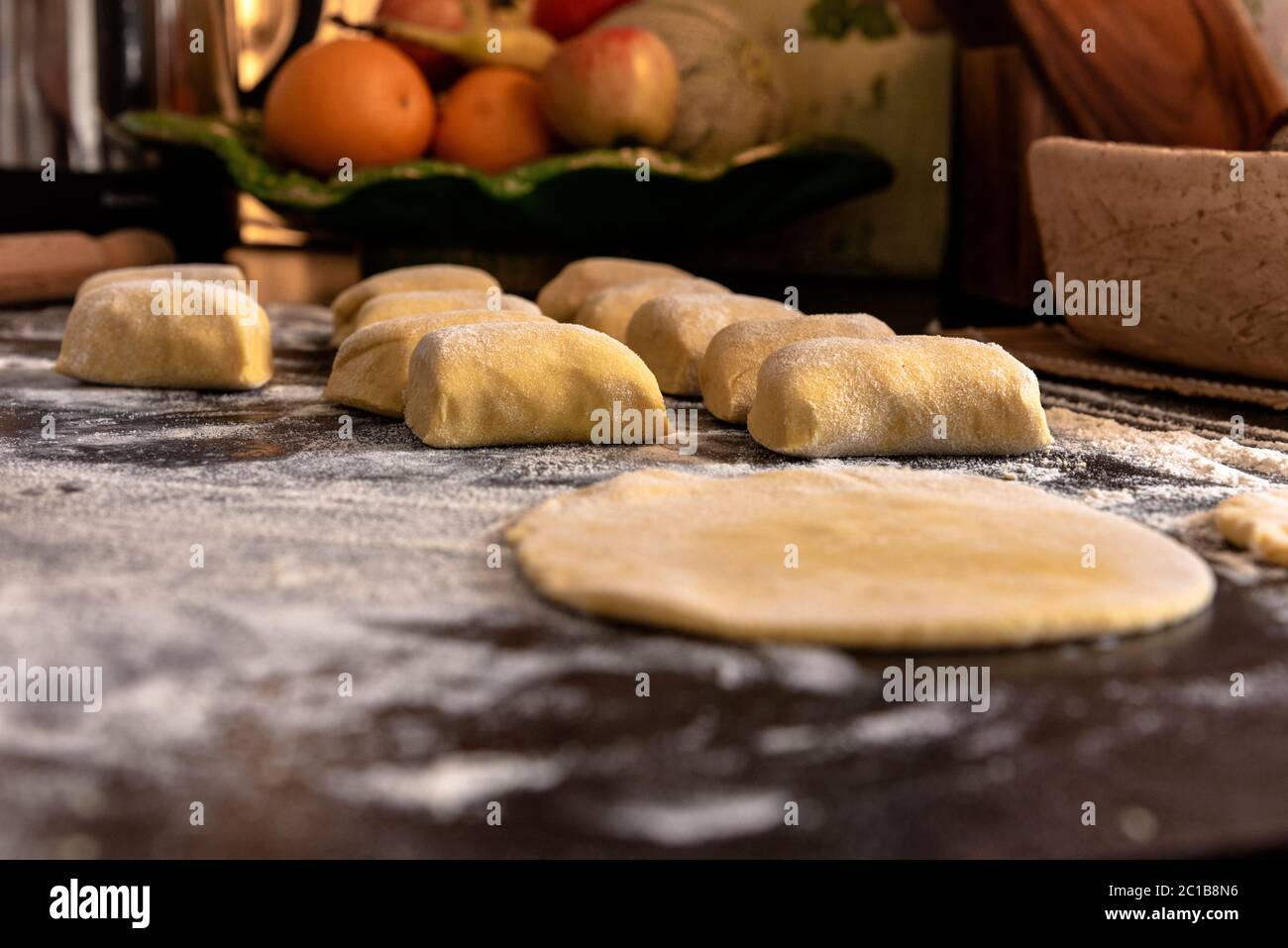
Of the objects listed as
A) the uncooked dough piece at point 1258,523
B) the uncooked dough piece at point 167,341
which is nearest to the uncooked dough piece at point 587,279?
the uncooked dough piece at point 167,341

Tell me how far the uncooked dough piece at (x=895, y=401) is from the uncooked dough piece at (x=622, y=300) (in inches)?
19.6

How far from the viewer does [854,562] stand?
880mm

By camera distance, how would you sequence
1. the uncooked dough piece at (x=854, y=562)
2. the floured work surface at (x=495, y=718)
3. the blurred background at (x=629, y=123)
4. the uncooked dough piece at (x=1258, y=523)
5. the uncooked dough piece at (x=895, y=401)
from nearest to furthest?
the floured work surface at (x=495, y=718)
the uncooked dough piece at (x=854, y=562)
the uncooked dough piece at (x=1258, y=523)
the uncooked dough piece at (x=895, y=401)
the blurred background at (x=629, y=123)

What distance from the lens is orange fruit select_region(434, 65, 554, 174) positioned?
2406mm

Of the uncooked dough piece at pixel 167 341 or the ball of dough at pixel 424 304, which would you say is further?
the ball of dough at pixel 424 304

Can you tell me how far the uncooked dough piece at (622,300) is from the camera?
180 cm

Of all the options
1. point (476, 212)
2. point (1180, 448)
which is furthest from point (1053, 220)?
point (476, 212)

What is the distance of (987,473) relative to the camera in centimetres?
124

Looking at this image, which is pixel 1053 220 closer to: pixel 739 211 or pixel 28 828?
pixel 739 211

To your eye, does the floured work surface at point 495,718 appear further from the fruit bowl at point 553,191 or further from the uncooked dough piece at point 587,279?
the fruit bowl at point 553,191

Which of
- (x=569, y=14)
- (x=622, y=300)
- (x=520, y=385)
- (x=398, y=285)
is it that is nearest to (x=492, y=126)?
(x=569, y=14)

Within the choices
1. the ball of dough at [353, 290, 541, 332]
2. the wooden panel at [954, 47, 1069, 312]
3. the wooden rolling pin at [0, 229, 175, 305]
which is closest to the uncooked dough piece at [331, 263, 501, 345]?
the ball of dough at [353, 290, 541, 332]

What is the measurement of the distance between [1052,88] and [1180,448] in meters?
1.07

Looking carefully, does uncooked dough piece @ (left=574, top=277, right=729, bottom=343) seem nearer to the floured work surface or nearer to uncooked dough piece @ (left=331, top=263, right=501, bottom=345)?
uncooked dough piece @ (left=331, top=263, right=501, bottom=345)
